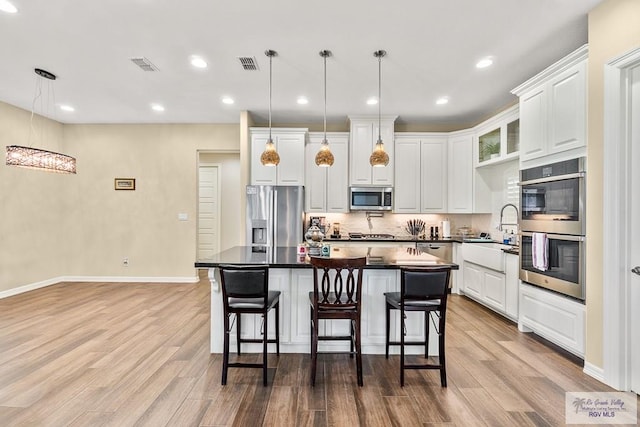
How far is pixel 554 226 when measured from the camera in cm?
306

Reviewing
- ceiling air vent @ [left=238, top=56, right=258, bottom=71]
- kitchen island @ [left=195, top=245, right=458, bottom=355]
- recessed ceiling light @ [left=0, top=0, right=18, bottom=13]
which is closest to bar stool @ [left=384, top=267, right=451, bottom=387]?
kitchen island @ [left=195, top=245, right=458, bottom=355]

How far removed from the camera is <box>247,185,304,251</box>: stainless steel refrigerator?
5145mm

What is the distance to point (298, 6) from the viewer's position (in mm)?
2602

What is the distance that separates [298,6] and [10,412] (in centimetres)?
350

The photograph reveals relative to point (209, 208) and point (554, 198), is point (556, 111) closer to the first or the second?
point (554, 198)

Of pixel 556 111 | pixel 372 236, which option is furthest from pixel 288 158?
pixel 556 111

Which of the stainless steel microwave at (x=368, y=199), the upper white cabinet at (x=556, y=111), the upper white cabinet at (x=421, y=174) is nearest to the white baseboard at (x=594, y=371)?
the upper white cabinet at (x=556, y=111)

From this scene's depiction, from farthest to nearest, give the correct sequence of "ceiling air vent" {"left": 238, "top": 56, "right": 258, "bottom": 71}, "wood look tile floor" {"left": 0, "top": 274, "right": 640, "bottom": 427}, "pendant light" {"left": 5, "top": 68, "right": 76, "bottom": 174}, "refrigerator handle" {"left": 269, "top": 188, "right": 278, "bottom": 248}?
"refrigerator handle" {"left": 269, "top": 188, "right": 278, "bottom": 248} → "ceiling air vent" {"left": 238, "top": 56, "right": 258, "bottom": 71} → "pendant light" {"left": 5, "top": 68, "right": 76, "bottom": 174} → "wood look tile floor" {"left": 0, "top": 274, "right": 640, "bottom": 427}

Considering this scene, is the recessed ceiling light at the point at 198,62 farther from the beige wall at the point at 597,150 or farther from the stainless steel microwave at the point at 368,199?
the beige wall at the point at 597,150

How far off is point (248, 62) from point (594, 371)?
4231mm

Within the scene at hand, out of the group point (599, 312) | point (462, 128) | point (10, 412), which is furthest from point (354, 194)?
point (10, 412)

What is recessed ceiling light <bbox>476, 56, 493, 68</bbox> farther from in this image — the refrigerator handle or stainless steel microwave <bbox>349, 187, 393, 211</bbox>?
the refrigerator handle

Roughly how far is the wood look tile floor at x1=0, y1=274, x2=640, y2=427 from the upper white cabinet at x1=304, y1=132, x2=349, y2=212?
259cm

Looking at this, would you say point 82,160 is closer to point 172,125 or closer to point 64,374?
point 172,125
